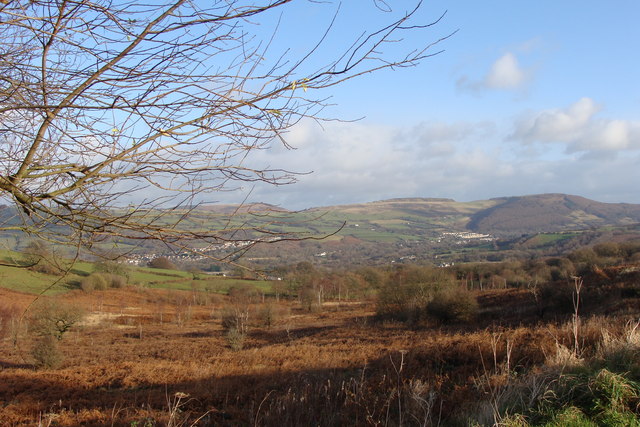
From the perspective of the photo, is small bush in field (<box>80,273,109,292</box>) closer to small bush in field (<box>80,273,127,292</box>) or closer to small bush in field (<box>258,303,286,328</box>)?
small bush in field (<box>80,273,127,292</box>)

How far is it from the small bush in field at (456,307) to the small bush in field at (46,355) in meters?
20.0

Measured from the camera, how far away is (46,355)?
685 inches

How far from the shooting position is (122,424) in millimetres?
7027

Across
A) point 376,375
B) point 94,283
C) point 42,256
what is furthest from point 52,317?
point 94,283

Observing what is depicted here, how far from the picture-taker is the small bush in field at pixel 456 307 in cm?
2428

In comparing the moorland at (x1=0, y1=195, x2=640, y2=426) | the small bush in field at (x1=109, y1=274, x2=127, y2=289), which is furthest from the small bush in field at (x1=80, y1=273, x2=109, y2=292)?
the small bush in field at (x1=109, y1=274, x2=127, y2=289)

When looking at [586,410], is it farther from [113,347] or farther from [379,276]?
[379,276]

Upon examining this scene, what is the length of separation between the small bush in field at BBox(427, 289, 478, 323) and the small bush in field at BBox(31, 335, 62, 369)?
19994 mm

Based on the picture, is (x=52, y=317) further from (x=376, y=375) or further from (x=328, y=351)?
(x=376, y=375)

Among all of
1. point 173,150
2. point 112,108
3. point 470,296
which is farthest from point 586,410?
point 470,296

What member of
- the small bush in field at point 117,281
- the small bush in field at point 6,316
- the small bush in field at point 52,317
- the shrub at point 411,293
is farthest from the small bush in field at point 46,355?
the small bush in field at point 117,281

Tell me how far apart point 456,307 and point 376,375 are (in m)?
18.5

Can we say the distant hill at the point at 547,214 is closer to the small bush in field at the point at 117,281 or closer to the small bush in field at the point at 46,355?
the small bush in field at the point at 117,281

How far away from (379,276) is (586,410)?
49614mm
